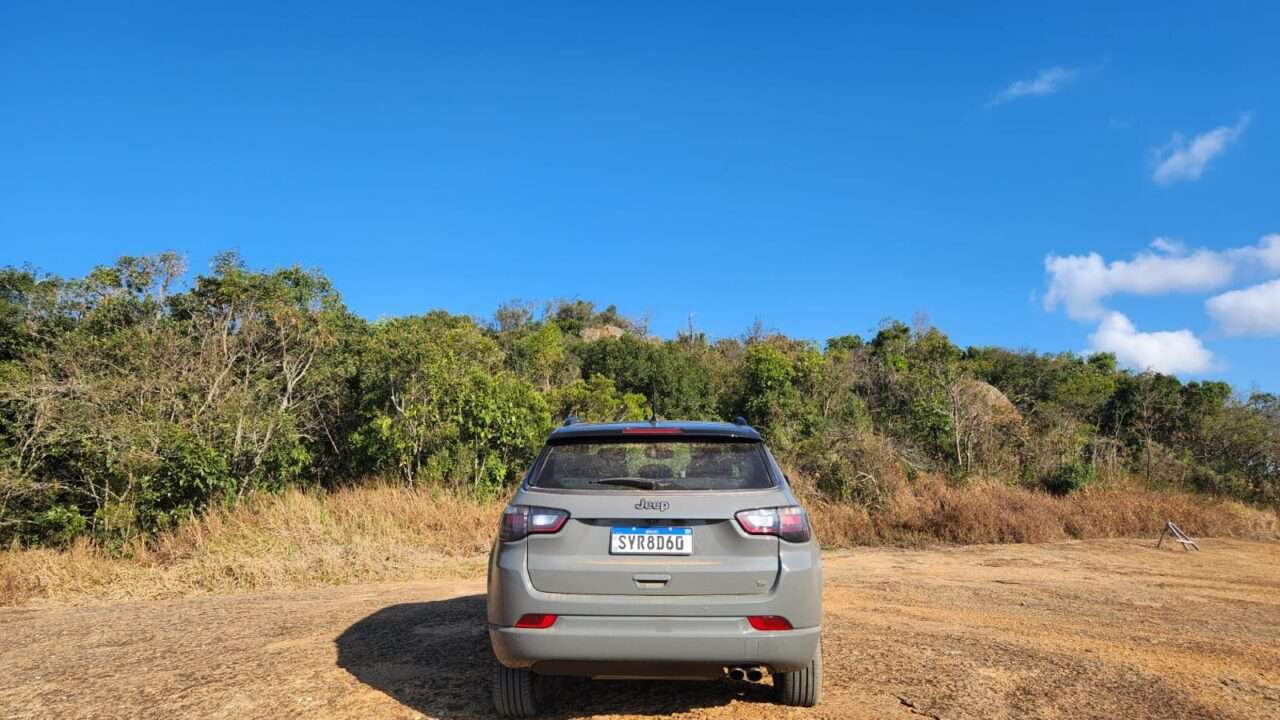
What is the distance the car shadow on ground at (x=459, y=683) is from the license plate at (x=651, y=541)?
1.11m

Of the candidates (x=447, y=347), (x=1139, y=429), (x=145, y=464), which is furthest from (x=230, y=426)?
(x=1139, y=429)

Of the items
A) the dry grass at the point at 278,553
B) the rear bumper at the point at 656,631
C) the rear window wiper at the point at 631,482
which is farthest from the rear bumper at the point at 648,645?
the dry grass at the point at 278,553

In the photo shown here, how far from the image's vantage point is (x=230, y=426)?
13680mm

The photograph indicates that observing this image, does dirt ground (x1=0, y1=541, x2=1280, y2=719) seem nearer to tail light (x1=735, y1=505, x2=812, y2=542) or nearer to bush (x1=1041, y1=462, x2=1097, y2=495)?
tail light (x1=735, y1=505, x2=812, y2=542)

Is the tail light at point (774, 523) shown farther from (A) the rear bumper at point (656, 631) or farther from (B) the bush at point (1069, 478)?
(B) the bush at point (1069, 478)

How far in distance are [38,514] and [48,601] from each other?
5274 millimetres

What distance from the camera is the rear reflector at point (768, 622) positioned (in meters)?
3.50

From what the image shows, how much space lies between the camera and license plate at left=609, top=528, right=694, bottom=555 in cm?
356

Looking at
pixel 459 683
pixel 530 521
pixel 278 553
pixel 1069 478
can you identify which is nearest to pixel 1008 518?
pixel 1069 478

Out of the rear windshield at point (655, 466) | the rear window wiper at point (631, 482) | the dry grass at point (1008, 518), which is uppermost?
the rear windshield at point (655, 466)

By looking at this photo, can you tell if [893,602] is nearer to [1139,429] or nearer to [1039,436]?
[1039,436]

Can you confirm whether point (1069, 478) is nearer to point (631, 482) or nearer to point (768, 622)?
point (768, 622)

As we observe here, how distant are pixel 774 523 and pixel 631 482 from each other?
74cm

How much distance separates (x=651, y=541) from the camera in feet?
11.7
